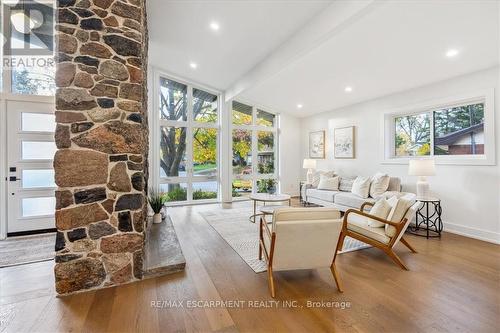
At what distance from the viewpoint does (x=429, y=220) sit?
423 centimetres

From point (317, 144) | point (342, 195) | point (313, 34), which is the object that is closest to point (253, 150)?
point (317, 144)

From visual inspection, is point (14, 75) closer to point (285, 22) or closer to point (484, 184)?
point (285, 22)

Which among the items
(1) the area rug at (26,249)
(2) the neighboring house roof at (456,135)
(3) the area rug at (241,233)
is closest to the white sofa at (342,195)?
(2) the neighboring house roof at (456,135)

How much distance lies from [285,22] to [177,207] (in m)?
4.72

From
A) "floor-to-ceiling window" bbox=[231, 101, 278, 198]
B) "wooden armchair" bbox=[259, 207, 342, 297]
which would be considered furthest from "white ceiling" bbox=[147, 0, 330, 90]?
"wooden armchair" bbox=[259, 207, 342, 297]

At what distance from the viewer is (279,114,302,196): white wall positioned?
770 cm

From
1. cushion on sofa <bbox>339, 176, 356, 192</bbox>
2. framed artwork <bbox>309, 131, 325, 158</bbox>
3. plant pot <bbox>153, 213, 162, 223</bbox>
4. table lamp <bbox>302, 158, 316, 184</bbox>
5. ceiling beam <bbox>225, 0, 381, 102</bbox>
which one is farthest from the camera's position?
framed artwork <bbox>309, 131, 325, 158</bbox>

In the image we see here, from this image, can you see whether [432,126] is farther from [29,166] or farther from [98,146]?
[29,166]

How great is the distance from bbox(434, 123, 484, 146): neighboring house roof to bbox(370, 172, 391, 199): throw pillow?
43.8 inches

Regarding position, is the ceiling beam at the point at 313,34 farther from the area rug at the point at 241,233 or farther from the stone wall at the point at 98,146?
the area rug at the point at 241,233

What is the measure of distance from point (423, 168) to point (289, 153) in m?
4.28

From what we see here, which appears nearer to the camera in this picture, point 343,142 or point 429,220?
point 429,220

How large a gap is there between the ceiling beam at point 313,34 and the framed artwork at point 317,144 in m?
2.96

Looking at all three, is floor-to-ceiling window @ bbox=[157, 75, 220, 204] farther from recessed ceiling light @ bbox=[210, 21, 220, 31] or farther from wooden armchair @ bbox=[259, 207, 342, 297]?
wooden armchair @ bbox=[259, 207, 342, 297]
